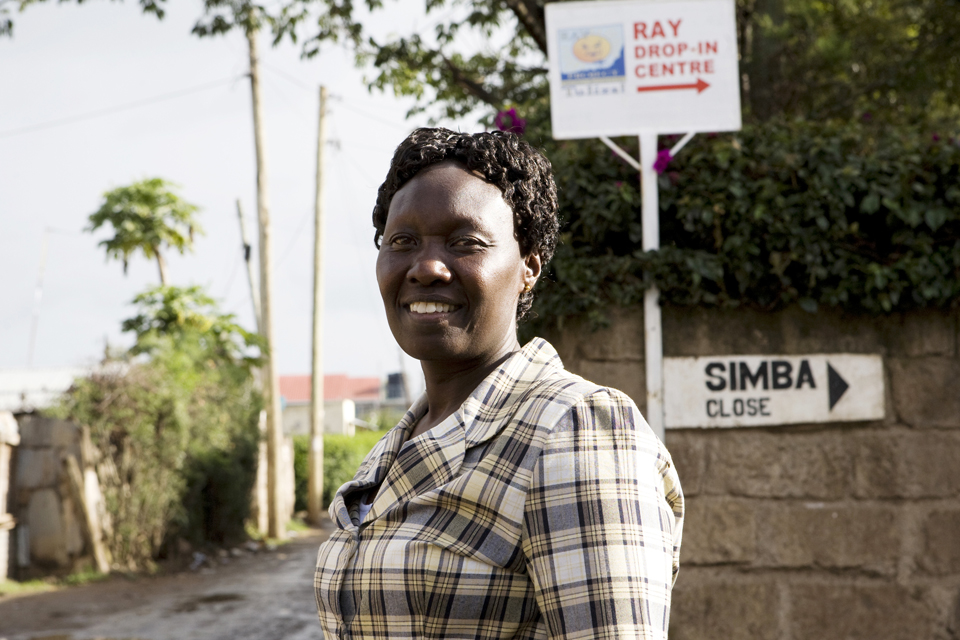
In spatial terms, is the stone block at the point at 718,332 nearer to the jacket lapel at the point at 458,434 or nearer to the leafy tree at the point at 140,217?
the jacket lapel at the point at 458,434

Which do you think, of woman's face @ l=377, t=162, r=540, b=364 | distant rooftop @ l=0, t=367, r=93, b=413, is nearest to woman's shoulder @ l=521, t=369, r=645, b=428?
woman's face @ l=377, t=162, r=540, b=364

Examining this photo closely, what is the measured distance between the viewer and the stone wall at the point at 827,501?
3.82 meters

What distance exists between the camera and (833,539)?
12.6ft

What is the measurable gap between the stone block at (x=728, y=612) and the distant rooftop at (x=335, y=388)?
198 feet

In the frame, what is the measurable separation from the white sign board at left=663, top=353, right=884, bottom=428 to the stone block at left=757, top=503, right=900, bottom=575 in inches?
15.8

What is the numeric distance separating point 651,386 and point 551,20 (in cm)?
166

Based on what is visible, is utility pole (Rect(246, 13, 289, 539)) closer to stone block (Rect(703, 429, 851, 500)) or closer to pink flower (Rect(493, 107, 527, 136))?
pink flower (Rect(493, 107, 527, 136))

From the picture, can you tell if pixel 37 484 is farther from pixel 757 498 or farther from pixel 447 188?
pixel 447 188

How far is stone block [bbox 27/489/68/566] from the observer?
11.5 meters

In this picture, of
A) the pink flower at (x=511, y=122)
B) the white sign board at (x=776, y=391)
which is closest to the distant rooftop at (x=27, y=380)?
the pink flower at (x=511, y=122)

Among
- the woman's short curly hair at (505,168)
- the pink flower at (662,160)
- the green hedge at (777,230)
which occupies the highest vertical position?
the pink flower at (662,160)

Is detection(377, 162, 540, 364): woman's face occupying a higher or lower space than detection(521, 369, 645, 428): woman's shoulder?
higher

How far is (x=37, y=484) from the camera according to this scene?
37.8 feet

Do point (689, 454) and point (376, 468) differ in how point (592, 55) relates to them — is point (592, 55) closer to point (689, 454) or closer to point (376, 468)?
point (689, 454)
